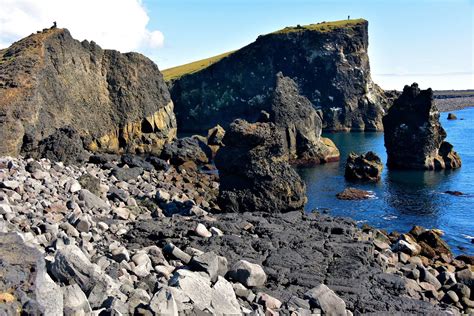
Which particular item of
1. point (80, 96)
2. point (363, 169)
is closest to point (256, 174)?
point (363, 169)

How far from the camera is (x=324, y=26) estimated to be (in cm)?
14425

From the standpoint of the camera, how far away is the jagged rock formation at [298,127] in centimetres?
A: 7538

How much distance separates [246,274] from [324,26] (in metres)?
139

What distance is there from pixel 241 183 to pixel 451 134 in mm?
105831

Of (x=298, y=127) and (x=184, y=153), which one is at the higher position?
(x=298, y=127)

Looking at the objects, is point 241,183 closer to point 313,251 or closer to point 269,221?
point 269,221

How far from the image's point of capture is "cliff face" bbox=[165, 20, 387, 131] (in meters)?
139

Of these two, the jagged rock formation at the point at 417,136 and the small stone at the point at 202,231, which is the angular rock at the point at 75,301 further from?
the jagged rock formation at the point at 417,136

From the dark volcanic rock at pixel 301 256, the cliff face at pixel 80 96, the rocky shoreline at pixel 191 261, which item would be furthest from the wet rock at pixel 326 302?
the cliff face at pixel 80 96

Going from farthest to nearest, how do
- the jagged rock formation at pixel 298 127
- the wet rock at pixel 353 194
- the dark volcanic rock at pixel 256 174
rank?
1. the jagged rock formation at pixel 298 127
2. the wet rock at pixel 353 194
3. the dark volcanic rock at pixel 256 174

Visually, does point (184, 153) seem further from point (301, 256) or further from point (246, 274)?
point (246, 274)

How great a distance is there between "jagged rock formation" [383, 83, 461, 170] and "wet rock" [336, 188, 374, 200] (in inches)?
851

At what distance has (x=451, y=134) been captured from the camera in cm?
12062

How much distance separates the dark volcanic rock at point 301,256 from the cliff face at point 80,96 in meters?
21.6
